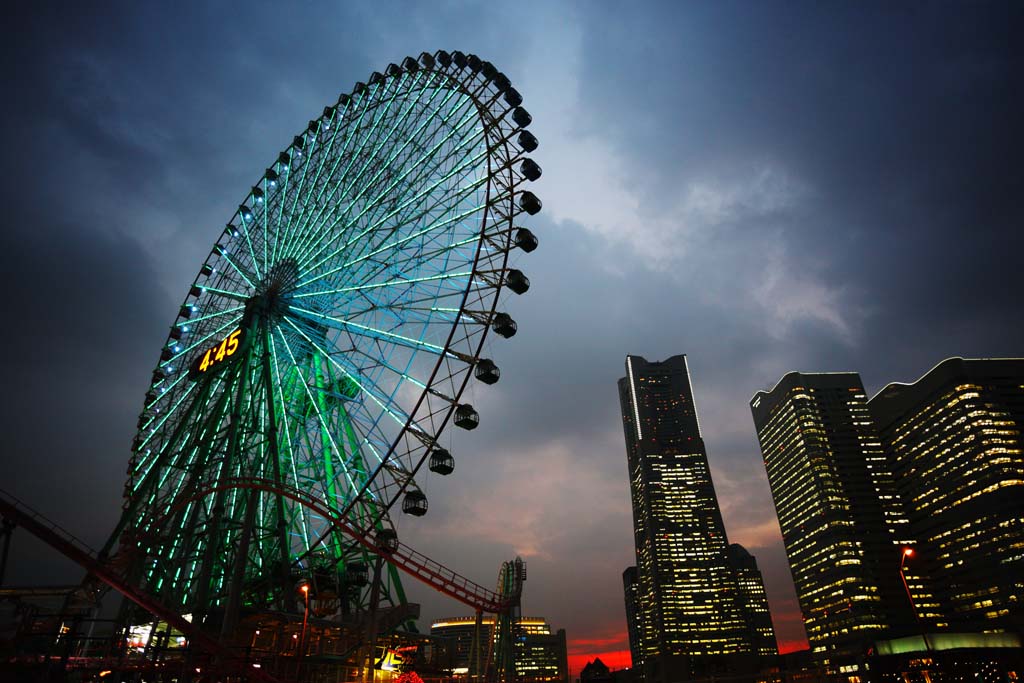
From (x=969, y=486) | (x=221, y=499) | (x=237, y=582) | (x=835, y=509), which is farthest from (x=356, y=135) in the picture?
(x=835, y=509)

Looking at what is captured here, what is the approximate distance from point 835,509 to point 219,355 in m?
161

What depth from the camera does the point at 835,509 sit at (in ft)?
503

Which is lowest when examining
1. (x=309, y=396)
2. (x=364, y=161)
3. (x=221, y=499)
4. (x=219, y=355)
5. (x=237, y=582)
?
(x=237, y=582)

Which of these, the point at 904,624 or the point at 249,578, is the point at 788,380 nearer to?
the point at 904,624

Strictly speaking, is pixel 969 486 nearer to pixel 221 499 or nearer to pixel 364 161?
pixel 364 161

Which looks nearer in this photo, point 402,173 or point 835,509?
point 402,173

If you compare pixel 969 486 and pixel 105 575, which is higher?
pixel 969 486

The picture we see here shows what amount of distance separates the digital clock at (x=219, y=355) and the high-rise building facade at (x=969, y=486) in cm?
11891

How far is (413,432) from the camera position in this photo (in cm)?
2616

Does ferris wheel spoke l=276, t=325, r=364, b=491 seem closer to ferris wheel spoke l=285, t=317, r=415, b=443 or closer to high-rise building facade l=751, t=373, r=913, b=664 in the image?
ferris wheel spoke l=285, t=317, r=415, b=443

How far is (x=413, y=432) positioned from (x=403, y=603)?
1005 cm

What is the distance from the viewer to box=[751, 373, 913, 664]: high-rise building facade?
13562 centimetres

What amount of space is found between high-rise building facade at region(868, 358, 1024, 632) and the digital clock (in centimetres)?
11891

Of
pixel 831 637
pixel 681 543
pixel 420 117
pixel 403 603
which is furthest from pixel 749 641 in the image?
pixel 420 117
